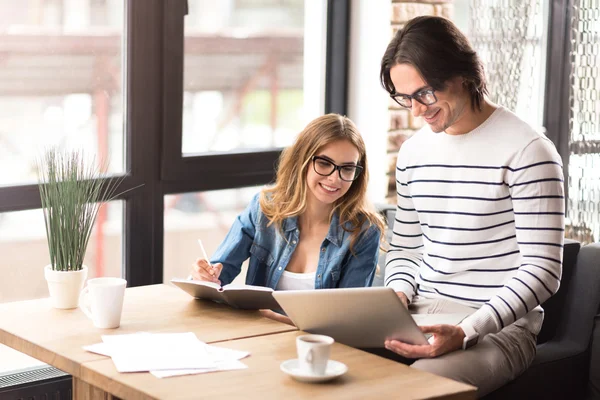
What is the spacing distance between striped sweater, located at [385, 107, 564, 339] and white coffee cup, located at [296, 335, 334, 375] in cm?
59

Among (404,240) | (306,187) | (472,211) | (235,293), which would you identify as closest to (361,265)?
(404,240)

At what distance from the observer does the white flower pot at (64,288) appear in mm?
2363

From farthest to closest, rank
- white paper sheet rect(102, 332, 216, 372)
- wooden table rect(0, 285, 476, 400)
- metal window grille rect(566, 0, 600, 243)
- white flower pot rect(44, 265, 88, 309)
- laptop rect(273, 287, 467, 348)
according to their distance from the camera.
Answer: metal window grille rect(566, 0, 600, 243), white flower pot rect(44, 265, 88, 309), laptop rect(273, 287, 467, 348), white paper sheet rect(102, 332, 216, 372), wooden table rect(0, 285, 476, 400)

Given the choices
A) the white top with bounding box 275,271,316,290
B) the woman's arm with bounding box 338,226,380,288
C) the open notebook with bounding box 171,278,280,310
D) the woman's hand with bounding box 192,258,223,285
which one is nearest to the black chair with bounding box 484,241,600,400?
the woman's arm with bounding box 338,226,380,288

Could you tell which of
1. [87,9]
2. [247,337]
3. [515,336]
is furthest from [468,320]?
[87,9]

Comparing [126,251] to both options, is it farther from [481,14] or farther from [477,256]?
[481,14]

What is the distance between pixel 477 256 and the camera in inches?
95.9

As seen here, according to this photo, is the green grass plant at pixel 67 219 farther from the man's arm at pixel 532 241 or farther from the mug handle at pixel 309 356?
the man's arm at pixel 532 241

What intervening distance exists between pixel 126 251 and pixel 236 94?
737mm

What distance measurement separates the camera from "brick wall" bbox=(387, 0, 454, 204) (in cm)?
366

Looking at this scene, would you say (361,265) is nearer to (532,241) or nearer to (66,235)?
(532,241)

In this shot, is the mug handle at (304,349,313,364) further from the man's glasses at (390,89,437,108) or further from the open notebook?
the man's glasses at (390,89,437,108)

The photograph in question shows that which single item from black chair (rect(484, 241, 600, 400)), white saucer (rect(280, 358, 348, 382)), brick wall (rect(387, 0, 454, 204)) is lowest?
black chair (rect(484, 241, 600, 400))

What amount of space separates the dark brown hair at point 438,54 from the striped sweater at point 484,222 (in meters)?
0.13
